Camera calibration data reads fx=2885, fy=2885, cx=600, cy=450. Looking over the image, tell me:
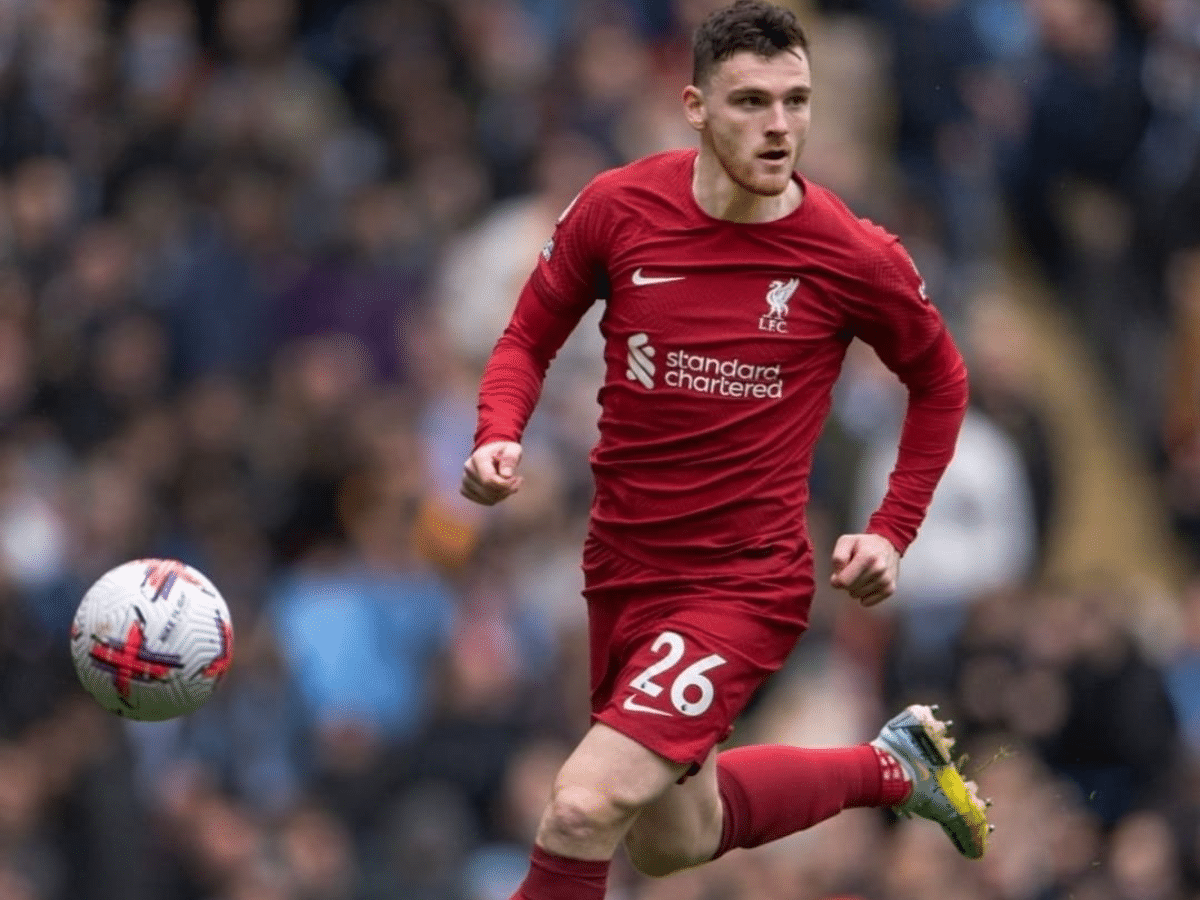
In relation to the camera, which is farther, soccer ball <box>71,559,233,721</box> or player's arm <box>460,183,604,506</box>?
soccer ball <box>71,559,233,721</box>

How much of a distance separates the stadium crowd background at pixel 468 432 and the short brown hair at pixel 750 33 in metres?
4.95

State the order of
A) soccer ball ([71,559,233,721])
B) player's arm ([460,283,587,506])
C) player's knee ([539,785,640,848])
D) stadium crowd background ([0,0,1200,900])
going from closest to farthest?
player's knee ([539,785,640,848]) < player's arm ([460,283,587,506]) < soccer ball ([71,559,233,721]) < stadium crowd background ([0,0,1200,900])

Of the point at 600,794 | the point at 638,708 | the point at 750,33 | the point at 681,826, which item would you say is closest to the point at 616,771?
the point at 600,794

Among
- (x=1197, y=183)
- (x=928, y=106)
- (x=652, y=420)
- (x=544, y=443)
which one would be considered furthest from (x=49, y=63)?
(x=652, y=420)

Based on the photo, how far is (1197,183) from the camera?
16109 mm

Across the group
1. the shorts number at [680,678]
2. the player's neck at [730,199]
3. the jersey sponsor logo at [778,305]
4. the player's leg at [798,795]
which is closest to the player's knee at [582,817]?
the shorts number at [680,678]

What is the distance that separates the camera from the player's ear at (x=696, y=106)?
339 inches

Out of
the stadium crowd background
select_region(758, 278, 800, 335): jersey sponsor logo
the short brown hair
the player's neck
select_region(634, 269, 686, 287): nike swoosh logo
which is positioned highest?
the short brown hair

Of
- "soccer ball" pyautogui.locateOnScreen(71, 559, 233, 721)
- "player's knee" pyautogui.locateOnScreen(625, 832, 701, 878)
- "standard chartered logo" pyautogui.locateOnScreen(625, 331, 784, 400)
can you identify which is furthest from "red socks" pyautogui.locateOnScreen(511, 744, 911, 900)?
"soccer ball" pyautogui.locateOnScreen(71, 559, 233, 721)

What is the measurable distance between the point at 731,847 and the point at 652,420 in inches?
57.1

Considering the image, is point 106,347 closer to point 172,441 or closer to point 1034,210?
point 172,441

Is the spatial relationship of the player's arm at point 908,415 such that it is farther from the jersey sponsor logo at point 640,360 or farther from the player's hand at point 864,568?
the jersey sponsor logo at point 640,360

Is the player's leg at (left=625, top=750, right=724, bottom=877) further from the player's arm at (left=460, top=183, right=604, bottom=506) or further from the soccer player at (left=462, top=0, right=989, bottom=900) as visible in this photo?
the player's arm at (left=460, top=183, right=604, bottom=506)

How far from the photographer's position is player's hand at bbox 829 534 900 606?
8508 mm
